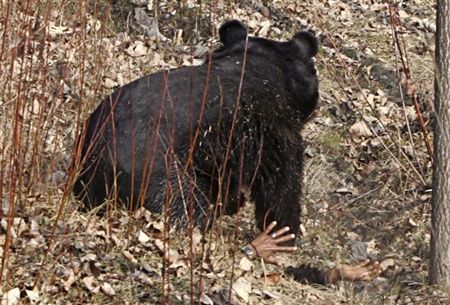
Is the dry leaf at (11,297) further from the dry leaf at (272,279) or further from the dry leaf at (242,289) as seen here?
the dry leaf at (272,279)

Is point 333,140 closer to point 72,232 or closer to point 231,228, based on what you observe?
point 231,228

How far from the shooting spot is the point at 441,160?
4969 mm

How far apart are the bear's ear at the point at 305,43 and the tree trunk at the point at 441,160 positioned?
7.89 ft

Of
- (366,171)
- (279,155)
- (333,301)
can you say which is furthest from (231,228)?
(366,171)

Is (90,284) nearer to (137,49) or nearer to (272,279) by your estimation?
(272,279)

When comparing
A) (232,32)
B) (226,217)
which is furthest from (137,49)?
(226,217)

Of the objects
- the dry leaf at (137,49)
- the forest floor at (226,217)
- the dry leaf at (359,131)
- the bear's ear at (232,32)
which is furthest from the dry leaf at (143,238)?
the dry leaf at (137,49)

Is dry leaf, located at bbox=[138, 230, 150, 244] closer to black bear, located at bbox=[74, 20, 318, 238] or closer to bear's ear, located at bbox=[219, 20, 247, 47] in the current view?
black bear, located at bbox=[74, 20, 318, 238]

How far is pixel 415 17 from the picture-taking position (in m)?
10.9

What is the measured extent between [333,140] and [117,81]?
2035 millimetres

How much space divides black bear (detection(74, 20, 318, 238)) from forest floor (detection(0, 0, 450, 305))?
0.63 ft

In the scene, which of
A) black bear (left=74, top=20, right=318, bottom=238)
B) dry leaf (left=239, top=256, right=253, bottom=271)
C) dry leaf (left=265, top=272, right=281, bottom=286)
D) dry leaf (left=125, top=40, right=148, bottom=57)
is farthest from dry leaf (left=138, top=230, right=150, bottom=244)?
dry leaf (left=125, top=40, right=148, bottom=57)

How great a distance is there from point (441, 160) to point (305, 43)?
100 inches

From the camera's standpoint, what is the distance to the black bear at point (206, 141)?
18.2ft
